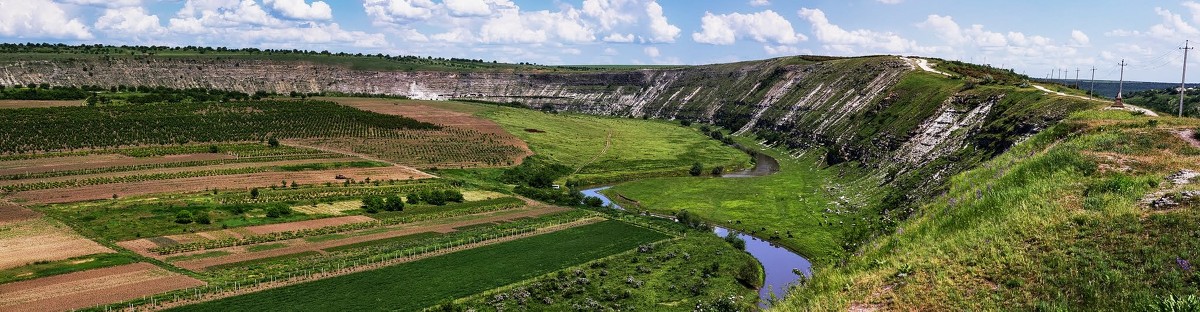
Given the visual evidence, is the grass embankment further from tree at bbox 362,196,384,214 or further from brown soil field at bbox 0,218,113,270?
tree at bbox 362,196,384,214

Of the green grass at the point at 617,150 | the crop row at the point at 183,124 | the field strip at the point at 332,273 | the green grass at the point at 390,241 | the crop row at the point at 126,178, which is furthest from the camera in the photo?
the green grass at the point at 617,150

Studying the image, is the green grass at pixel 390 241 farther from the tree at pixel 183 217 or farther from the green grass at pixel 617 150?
the green grass at pixel 617 150

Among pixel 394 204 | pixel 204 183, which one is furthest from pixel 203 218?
pixel 204 183

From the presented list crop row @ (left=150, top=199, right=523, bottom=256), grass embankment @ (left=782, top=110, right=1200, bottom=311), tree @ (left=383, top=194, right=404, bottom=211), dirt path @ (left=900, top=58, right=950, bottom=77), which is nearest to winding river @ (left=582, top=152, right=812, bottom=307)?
grass embankment @ (left=782, top=110, right=1200, bottom=311)

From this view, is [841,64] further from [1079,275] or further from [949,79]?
[1079,275]

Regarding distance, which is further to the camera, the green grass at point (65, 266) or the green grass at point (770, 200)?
the green grass at point (770, 200)

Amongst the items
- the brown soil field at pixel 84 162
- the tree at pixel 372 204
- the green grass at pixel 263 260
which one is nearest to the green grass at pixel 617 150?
the tree at pixel 372 204

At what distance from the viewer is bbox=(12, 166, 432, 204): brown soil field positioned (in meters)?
84.6

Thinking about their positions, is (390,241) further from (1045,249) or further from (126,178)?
(1045,249)

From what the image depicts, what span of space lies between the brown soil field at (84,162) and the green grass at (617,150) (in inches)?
2471

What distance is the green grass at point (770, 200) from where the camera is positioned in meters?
83.2

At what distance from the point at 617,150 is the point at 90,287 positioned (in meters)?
115

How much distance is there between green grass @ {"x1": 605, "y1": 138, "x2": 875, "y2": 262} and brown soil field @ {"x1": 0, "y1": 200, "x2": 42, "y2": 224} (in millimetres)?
70954

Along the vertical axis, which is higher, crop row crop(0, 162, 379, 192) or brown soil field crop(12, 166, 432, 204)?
crop row crop(0, 162, 379, 192)
